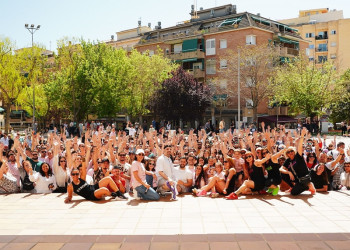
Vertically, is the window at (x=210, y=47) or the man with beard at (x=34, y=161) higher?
the window at (x=210, y=47)

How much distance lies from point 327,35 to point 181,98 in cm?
3845

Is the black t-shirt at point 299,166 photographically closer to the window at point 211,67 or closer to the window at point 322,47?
the window at point 211,67

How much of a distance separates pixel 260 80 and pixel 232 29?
29.4 feet

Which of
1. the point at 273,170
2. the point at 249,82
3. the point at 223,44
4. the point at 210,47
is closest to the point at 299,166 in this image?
the point at 273,170

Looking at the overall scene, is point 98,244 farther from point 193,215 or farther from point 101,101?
point 101,101

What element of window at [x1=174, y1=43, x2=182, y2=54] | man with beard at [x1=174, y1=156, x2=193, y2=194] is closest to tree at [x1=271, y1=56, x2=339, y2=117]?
window at [x1=174, y1=43, x2=182, y2=54]

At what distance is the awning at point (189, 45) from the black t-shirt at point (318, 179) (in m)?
39.6

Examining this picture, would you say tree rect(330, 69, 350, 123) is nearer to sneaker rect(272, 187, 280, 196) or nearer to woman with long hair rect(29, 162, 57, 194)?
sneaker rect(272, 187, 280, 196)

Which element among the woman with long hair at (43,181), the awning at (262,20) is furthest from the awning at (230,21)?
the woman with long hair at (43,181)

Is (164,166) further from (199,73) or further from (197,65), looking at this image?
(197,65)

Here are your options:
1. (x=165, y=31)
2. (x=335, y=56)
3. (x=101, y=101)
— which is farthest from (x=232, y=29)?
(x=335, y=56)

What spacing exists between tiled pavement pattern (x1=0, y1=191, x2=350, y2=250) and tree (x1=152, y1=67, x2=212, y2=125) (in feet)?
101

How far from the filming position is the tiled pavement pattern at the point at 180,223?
5.84 m

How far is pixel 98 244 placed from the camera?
5.84 meters
